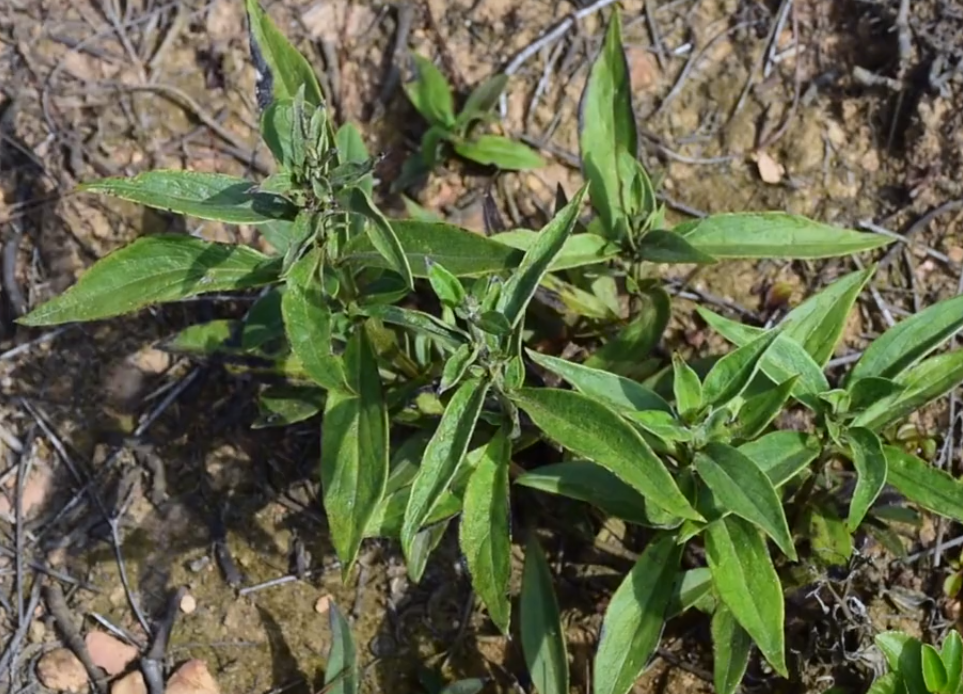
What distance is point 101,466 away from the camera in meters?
3.35

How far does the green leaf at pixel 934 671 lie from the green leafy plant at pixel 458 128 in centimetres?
198

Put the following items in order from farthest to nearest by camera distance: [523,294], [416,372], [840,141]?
[840,141] < [416,372] < [523,294]

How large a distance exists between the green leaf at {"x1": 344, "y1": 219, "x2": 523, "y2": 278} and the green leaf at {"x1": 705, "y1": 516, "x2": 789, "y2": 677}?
32.3 inches

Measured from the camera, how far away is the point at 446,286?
229 centimetres

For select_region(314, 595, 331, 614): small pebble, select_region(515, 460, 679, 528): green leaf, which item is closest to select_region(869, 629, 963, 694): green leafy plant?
select_region(515, 460, 679, 528): green leaf

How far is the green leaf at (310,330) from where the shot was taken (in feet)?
7.32

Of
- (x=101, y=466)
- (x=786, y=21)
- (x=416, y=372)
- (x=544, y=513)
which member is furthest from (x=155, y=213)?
(x=786, y=21)

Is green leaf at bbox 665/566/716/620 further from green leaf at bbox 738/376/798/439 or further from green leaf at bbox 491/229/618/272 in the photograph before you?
green leaf at bbox 491/229/618/272

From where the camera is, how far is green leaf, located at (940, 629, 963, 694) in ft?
8.68

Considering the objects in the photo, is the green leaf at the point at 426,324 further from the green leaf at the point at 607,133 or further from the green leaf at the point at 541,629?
the green leaf at the point at 541,629

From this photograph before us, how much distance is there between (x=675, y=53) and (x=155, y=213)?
1.97 meters

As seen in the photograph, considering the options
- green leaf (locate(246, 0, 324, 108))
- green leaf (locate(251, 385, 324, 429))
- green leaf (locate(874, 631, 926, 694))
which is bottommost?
green leaf (locate(874, 631, 926, 694))

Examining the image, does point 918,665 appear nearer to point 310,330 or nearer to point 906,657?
point 906,657

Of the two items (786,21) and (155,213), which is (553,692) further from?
(786,21)
